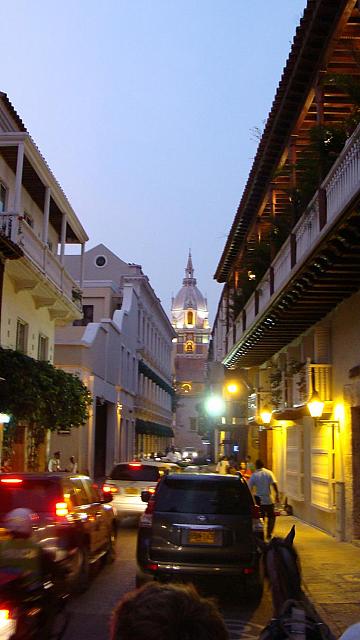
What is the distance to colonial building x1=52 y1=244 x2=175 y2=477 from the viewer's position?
30875 millimetres

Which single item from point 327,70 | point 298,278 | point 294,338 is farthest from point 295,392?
point 327,70

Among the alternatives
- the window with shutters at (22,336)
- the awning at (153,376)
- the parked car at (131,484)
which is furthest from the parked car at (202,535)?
the awning at (153,376)

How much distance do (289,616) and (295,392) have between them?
15.2 meters

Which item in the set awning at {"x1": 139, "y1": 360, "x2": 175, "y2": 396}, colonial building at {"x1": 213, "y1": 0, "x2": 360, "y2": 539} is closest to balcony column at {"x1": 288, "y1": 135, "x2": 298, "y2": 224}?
colonial building at {"x1": 213, "y1": 0, "x2": 360, "y2": 539}

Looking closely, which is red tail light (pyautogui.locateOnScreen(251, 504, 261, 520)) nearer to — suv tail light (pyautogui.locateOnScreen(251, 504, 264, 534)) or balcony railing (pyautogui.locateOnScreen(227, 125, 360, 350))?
suv tail light (pyautogui.locateOnScreen(251, 504, 264, 534))

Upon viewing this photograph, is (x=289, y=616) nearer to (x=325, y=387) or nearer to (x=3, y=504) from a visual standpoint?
(x=3, y=504)

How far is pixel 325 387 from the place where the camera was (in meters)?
15.0

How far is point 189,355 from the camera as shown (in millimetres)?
112812

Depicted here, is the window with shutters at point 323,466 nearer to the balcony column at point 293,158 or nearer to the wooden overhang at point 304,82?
the balcony column at point 293,158

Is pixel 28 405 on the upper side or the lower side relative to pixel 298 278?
lower

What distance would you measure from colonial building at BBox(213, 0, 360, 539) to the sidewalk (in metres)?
0.55

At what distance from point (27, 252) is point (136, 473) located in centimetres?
617

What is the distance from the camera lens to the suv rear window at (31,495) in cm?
877

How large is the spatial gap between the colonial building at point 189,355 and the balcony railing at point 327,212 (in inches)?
2954
